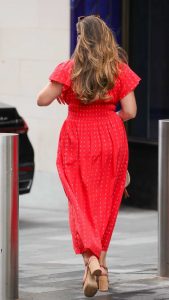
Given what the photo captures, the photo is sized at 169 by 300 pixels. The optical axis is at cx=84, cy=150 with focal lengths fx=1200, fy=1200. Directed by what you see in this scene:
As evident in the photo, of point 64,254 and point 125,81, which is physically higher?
point 125,81

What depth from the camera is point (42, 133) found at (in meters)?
14.3

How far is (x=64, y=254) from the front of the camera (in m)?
10.4

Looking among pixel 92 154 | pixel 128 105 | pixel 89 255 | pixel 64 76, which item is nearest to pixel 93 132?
pixel 92 154

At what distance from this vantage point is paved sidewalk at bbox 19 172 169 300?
7.80 m

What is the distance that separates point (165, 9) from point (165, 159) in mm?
5179

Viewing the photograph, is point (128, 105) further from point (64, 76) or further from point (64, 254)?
point (64, 254)

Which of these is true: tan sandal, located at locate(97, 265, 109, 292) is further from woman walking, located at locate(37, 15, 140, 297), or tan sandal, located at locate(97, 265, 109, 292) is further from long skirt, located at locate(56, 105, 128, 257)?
long skirt, located at locate(56, 105, 128, 257)

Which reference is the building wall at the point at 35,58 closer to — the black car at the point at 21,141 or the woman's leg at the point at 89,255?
the black car at the point at 21,141

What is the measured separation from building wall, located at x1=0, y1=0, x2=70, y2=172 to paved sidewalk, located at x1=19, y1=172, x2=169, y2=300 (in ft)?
1.57

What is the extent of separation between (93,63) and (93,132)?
46 centimetres

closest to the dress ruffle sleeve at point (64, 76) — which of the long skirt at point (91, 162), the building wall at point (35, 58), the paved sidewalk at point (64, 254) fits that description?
the long skirt at point (91, 162)

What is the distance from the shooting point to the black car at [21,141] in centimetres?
1181

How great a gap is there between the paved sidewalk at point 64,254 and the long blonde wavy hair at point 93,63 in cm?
127

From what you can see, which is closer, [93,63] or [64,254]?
[93,63]
